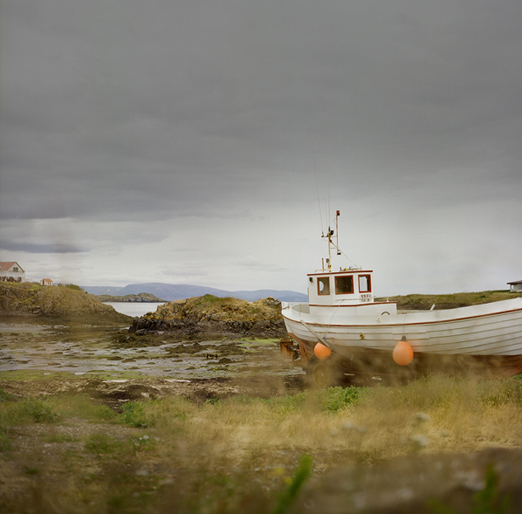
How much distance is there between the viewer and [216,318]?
1863 inches

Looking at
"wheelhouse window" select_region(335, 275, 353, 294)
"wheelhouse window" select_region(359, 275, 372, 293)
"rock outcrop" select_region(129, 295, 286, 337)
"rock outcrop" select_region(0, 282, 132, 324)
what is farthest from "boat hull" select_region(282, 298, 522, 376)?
"rock outcrop" select_region(0, 282, 132, 324)

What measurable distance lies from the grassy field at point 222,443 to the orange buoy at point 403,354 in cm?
253

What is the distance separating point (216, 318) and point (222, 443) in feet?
130

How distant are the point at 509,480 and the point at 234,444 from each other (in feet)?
18.6

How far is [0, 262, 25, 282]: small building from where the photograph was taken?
94.2m

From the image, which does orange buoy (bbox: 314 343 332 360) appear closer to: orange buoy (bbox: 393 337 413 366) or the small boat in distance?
the small boat in distance

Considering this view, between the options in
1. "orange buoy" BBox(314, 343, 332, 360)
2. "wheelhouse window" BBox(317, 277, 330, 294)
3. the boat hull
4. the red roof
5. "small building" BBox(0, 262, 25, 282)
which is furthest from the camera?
the red roof

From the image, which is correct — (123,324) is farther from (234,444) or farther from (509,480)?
(509,480)

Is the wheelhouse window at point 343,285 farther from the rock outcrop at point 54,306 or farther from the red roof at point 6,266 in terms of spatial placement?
the red roof at point 6,266

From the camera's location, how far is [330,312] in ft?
60.2

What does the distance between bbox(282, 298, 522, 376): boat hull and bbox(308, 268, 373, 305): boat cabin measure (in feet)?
3.86

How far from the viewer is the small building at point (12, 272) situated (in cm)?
9423

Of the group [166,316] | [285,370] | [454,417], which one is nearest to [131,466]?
[454,417]

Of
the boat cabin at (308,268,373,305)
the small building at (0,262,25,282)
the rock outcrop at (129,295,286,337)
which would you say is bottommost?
the rock outcrop at (129,295,286,337)
